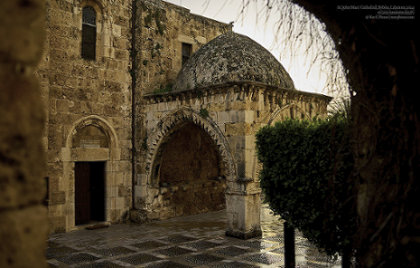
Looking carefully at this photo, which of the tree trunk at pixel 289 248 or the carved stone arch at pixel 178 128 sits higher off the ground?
the carved stone arch at pixel 178 128

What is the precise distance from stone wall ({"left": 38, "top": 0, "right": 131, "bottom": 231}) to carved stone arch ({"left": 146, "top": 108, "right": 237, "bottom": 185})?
812 mm

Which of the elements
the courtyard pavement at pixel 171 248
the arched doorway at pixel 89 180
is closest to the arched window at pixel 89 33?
the arched doorway at pixel 89 180

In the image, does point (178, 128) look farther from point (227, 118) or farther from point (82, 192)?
point (82, 192)

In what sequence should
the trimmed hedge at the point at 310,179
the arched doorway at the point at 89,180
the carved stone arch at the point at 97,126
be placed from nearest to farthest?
the trimmed hedge at the point at 310,179 < the carved stone arch at the point at 97,126 < the arched doorway at the point at 89,180

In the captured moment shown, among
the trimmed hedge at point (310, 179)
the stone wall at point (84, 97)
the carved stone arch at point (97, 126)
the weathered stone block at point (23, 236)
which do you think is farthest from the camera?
the carved stone arch at point (97, 126)

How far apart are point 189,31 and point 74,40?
4.57m

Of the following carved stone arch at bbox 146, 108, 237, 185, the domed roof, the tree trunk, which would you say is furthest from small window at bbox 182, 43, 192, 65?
the tree trunk

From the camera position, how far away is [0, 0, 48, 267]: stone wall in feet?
4.72

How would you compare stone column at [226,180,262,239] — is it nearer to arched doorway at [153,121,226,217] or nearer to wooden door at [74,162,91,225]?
arched doorway at [153,121,226,217]

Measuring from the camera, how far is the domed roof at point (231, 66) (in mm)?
10527

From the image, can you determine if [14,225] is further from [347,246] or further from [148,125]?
[148,125]

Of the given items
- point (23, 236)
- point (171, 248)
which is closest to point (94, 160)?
point (171, 248)

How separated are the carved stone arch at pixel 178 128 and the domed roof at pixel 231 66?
940 mm

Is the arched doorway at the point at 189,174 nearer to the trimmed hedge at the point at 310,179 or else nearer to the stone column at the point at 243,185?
the stone column at the point at 243,185
